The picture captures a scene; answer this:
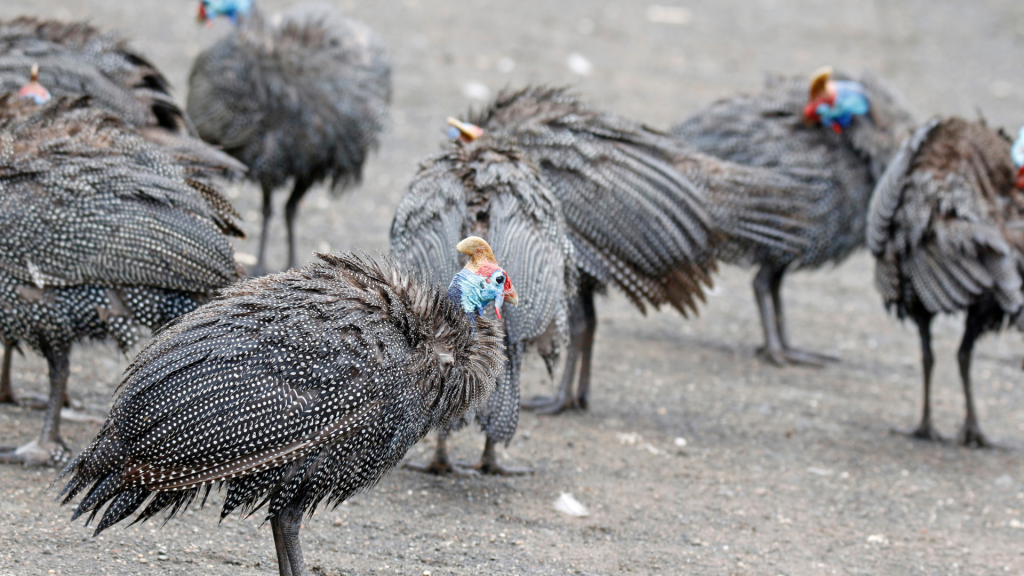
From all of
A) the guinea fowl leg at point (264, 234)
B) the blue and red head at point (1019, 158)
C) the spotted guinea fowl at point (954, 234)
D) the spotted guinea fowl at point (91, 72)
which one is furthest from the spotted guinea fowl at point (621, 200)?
the guinea fowl leg at point (264, 234)

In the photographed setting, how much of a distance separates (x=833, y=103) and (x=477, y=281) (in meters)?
3.63

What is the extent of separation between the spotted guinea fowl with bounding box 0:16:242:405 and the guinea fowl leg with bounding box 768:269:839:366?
350 centimetres

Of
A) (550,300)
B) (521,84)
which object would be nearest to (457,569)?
(550,300)

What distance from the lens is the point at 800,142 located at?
6504 mm

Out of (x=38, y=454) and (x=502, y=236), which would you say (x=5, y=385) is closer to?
(x=38, y=454)

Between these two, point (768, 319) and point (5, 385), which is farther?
point (768, 319)

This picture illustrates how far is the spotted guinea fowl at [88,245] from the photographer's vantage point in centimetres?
415

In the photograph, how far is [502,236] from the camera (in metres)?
4.46

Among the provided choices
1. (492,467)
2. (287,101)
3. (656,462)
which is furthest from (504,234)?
(287,101)

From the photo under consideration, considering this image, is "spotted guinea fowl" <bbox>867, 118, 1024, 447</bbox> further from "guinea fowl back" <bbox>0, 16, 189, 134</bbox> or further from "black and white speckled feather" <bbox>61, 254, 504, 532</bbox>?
"guinea fowl back" <bbox>0, 16, 189, 134</bbox>

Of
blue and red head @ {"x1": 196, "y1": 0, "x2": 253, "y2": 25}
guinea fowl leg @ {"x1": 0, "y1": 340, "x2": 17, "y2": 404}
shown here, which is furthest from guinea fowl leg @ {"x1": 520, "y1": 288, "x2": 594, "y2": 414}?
blue and red head @ {"x1": 196, "y1": 0, "x2": 253, "y2": 25}

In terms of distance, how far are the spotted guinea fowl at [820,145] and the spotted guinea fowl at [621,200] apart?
33.3 inches

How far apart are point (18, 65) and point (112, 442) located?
8.94 feet

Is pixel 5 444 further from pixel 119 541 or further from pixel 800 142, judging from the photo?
pixel 800 142
